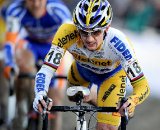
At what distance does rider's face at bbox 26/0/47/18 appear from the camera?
1182 centimetres

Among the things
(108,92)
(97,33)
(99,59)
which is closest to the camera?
(97,33)

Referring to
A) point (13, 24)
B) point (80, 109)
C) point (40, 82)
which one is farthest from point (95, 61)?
point (13, 24)

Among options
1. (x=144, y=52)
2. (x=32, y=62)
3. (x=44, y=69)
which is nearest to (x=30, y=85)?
(x=32, y=62)

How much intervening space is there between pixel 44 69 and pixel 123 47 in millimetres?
848

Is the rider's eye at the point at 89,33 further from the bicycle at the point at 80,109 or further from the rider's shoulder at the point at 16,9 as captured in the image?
the rider's shoulder at the point at 16,9

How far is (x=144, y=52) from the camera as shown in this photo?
17.4 m

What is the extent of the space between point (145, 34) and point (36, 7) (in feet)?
20.6

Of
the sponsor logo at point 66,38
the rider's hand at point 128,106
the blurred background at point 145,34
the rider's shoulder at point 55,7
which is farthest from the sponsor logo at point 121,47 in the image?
the blurred background at point 145,34

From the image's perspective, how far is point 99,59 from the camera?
930 cm

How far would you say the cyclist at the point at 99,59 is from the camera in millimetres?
8812

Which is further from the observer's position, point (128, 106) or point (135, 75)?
point (135, 75)

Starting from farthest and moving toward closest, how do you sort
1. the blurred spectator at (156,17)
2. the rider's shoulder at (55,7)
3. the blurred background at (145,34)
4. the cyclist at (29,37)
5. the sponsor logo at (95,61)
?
the blurred spectator at (156,17) → the blurred background at (145,34) → the rider's shoulder at (55,7) → the cyclist at (29,37) → the sponsor logo at (95,61)

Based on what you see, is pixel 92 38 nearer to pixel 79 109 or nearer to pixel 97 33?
pixel 97 33

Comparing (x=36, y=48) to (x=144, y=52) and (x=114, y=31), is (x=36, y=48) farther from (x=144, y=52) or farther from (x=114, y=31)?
(x=144, y=52)
